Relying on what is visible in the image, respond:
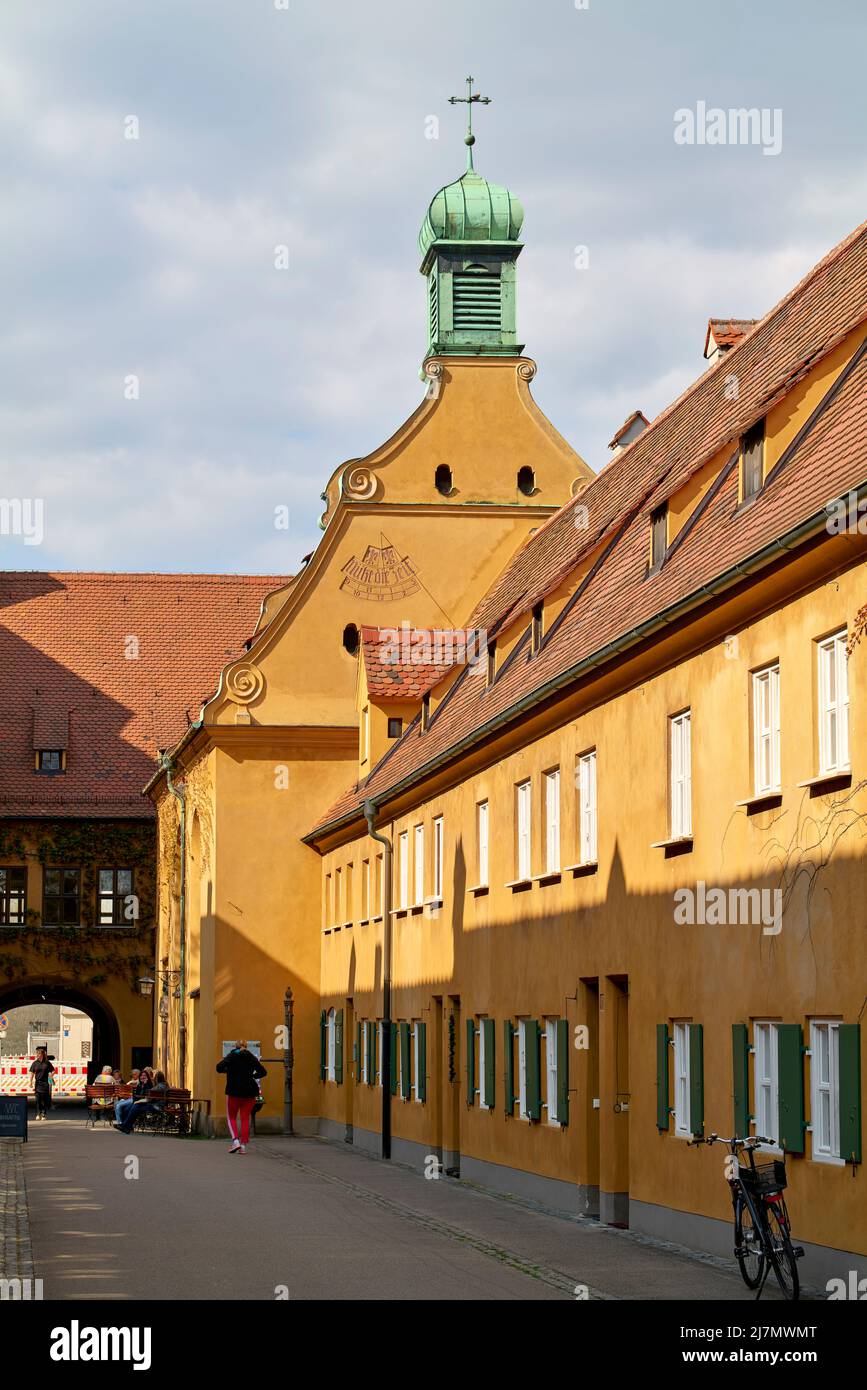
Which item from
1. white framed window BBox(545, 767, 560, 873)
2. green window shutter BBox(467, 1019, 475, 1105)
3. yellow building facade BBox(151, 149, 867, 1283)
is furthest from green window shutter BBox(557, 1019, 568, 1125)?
green window shutter BBox(467, 1019, 475, 1105)

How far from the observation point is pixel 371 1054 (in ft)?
116

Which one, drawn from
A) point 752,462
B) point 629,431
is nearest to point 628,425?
point 629,431

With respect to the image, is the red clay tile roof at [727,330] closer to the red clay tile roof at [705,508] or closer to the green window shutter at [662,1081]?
the red clay tile roof at [705,508]

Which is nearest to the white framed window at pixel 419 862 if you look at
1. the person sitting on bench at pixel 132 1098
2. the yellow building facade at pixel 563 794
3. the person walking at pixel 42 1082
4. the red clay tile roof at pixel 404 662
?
the yellow building facade at pixel 563 794

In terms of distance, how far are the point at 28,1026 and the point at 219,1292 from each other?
7369 cm

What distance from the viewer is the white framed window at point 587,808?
21562mm

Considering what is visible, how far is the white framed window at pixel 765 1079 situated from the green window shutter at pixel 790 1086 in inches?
10.5

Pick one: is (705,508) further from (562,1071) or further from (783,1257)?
(783,1257)

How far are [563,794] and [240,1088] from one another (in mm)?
10651

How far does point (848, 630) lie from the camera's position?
47.7ft

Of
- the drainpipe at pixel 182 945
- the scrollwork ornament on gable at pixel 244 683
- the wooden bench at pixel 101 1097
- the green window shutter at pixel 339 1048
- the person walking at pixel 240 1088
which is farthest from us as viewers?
the drainpipe at pixel 182 945

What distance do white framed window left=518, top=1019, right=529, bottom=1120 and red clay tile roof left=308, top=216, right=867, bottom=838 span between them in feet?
11.5

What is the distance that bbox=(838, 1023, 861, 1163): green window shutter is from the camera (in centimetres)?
1405
